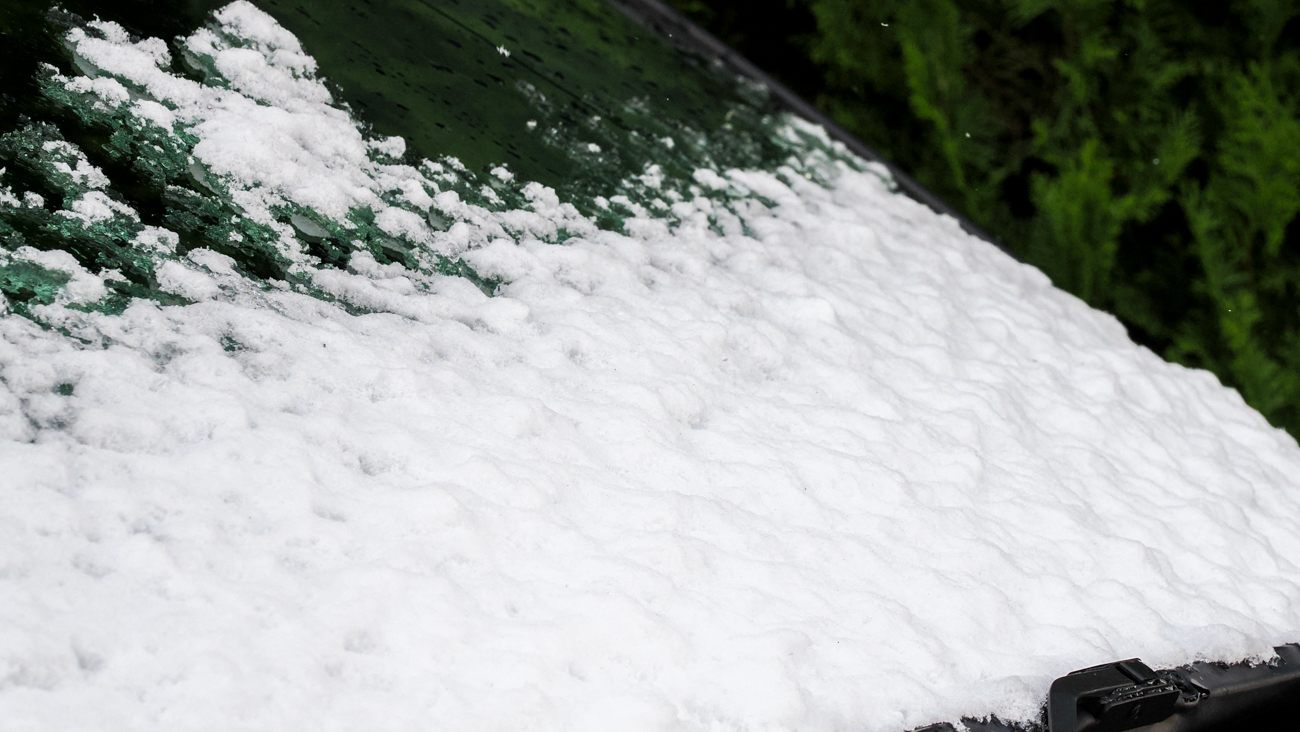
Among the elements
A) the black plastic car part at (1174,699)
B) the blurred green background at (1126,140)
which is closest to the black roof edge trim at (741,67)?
the blurred green background at (1126,140)

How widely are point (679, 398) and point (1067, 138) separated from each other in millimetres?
3100

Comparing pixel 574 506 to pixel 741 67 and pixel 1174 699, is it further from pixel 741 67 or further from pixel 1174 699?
pixel 741 67

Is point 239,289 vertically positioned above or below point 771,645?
below

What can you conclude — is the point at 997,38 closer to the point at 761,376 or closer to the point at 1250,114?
the point at 1250,114

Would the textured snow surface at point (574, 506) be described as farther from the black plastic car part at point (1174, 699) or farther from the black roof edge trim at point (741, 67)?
the black roof edge trim at point (741, 67)

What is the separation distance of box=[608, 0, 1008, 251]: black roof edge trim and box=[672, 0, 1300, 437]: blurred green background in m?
0.39

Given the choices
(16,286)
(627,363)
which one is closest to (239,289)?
(16,286)

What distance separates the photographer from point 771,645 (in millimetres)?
1482

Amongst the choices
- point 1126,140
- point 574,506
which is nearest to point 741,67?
point 1126,140

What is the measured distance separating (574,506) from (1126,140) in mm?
3437

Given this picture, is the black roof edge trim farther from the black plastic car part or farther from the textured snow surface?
the black plastic car part

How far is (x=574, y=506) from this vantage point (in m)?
1.65

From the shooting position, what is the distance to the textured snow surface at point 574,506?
1261mm

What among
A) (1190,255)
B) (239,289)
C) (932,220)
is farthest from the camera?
(1190,255)
